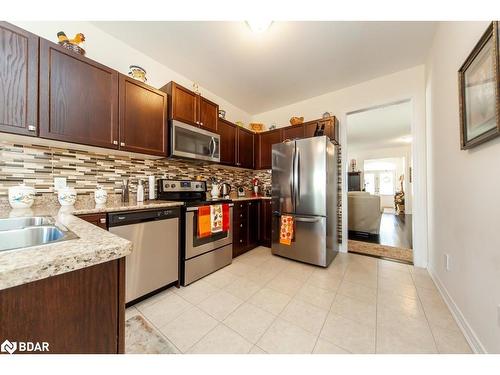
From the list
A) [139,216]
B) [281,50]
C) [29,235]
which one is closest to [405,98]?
[281,50]

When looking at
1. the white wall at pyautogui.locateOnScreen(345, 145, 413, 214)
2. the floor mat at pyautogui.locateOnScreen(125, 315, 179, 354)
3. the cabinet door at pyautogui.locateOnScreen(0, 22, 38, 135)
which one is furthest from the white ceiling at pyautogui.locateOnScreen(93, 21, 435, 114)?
the white wall at pyautogui.locateOnScreen(345, 145, 413, 214)

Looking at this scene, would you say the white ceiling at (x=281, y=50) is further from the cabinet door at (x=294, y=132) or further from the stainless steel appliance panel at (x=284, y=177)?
the stainless steel appliance panel at (x=284, y=177)

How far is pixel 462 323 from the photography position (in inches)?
52.3

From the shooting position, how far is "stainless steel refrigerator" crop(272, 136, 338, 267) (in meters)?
2.38

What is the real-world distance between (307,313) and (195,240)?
49.9 inches

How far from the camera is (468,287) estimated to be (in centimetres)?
129

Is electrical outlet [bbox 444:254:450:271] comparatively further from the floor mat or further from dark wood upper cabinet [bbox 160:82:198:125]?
dark wood upper cabinet [bbox 160:82:198:125]

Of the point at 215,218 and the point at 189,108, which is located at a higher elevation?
the point at 189,108

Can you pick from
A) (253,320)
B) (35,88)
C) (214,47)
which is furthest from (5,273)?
(214,47)

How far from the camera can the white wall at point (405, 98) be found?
2418mm

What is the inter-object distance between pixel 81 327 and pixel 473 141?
2104mm

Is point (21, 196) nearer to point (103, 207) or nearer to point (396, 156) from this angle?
point (103, 207)

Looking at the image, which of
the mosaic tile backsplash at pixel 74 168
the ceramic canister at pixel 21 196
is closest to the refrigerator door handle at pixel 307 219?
the mosaic tile backsplash at pixel 74 168
